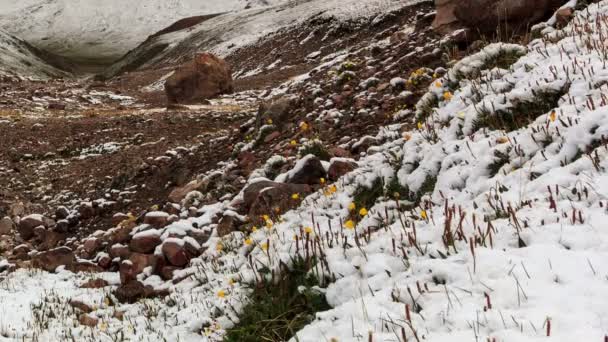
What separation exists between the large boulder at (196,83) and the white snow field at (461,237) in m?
17.9

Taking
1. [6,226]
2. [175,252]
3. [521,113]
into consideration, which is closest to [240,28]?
[6,226]

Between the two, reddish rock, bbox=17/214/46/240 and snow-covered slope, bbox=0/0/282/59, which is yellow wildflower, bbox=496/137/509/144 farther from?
snow-covered slope, bbox=0/0/282/59

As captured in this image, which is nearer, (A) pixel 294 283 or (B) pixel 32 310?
(A) pixel 294 283

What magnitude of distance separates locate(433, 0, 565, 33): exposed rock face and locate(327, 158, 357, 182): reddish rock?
13.7 feet

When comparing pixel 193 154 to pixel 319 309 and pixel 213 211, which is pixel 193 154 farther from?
pixel 319 309

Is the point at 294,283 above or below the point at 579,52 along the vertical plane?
below

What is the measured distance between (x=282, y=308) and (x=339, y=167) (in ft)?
12.2

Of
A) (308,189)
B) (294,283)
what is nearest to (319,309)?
(294,283)

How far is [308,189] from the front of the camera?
23.7 feet

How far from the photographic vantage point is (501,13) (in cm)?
962

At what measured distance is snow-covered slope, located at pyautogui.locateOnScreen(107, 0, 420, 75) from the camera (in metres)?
43.0

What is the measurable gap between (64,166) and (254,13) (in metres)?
62.3

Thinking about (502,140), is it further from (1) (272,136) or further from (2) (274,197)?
(1) (272,136)

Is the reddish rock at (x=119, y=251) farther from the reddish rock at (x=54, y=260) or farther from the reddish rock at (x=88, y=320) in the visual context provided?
the reddish rock at (x=88, y=320)
